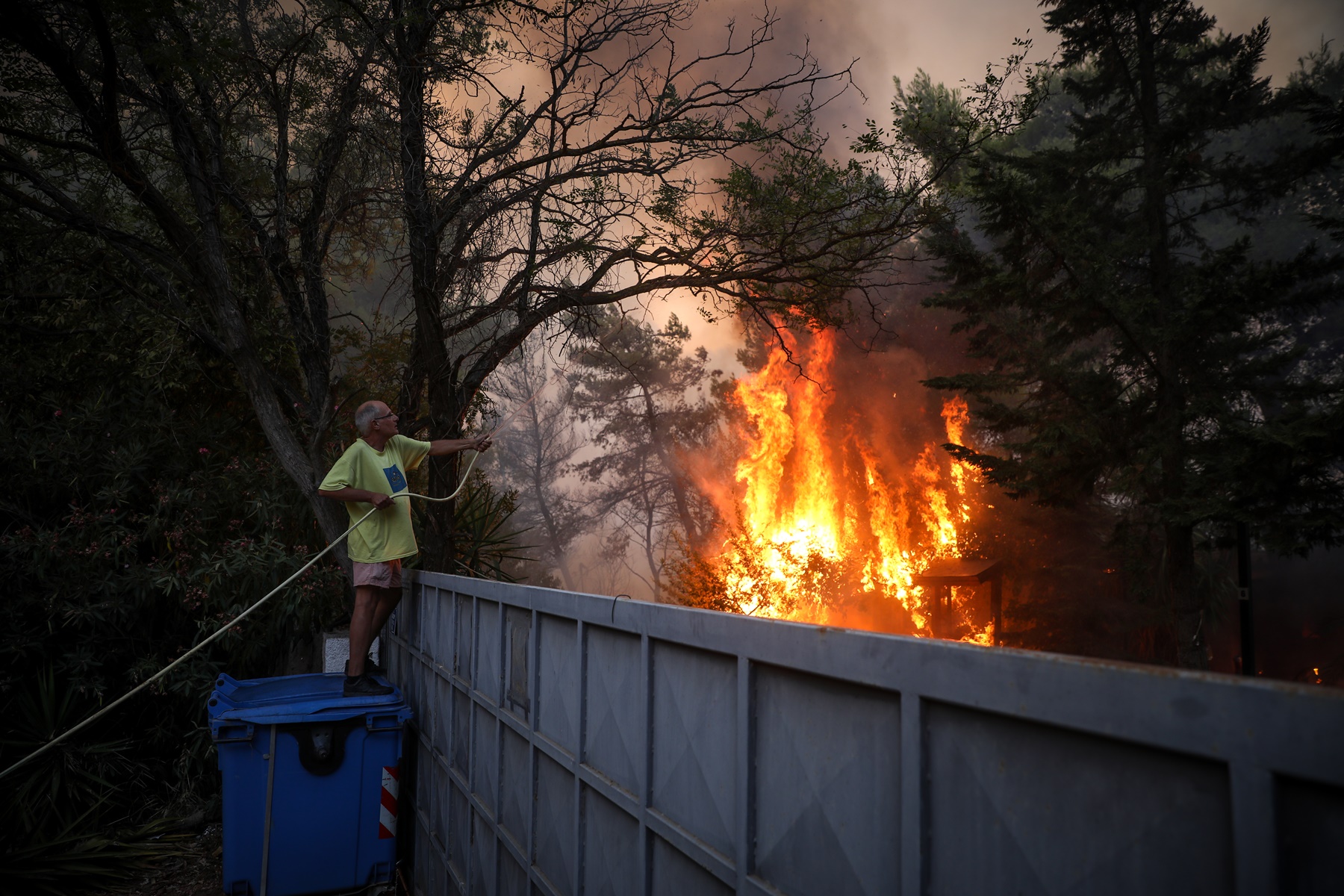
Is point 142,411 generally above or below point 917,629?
above

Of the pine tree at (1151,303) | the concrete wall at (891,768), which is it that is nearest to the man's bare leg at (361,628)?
the concrete wall at (891,768)

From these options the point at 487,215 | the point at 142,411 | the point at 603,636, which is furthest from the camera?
the point at 142,411

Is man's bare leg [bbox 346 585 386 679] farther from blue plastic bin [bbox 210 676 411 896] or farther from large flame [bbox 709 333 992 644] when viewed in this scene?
large flame [bbox 709 333 992 644]

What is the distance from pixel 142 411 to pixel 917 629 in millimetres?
19545

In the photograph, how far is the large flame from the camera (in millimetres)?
24156

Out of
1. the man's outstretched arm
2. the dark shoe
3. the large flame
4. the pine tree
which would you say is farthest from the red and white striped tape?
the large flame

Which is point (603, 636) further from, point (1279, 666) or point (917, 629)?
point (1279, 666)

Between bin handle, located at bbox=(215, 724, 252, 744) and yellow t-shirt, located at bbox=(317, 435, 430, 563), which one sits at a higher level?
yellow t-shirt, located at bbox=(317, 435, 430, 563)

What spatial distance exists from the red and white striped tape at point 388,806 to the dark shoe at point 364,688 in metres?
0.48

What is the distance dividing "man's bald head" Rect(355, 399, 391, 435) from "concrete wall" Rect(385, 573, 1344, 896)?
3.01m

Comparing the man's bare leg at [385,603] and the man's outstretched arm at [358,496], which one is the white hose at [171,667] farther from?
the man's bare leg at [385,603]

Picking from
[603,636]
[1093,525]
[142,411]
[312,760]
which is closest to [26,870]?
[312,760]

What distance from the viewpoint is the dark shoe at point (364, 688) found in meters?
5.68

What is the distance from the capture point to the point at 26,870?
20.3 ft
